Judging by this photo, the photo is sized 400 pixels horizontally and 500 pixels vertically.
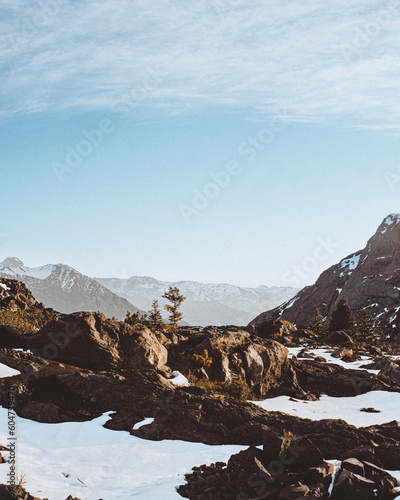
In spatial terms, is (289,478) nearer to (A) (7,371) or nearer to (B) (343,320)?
(A) (7,371)

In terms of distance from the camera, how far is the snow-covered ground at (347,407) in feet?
58.9

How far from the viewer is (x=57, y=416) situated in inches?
524

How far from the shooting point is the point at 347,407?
20.0 meters

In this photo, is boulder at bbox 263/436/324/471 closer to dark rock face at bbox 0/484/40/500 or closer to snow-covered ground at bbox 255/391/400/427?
dark rock face at bbox 0/484/40/500

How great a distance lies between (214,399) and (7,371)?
7.00 m

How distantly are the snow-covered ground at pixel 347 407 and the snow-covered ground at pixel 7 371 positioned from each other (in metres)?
9.92

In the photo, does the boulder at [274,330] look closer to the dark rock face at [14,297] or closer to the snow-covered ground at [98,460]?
the dark rock face at [14,297]

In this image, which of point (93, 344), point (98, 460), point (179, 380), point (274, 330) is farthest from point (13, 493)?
point (274, 330)

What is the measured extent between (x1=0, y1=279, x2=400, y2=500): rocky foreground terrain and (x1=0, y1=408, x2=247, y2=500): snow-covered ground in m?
0.36

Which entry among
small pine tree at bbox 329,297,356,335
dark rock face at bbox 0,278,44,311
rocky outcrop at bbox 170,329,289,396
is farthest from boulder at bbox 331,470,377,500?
small pine tree at bbox 329,297,356,335

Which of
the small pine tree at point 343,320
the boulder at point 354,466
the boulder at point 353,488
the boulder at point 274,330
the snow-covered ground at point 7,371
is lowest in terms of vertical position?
the boulder at point 353,488

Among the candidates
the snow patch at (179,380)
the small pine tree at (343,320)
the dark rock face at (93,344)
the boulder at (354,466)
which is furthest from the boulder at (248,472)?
the small pine tree at (343,320)

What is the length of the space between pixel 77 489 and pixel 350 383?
696 inches

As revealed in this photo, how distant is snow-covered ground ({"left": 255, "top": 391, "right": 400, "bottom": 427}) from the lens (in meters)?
18.0
